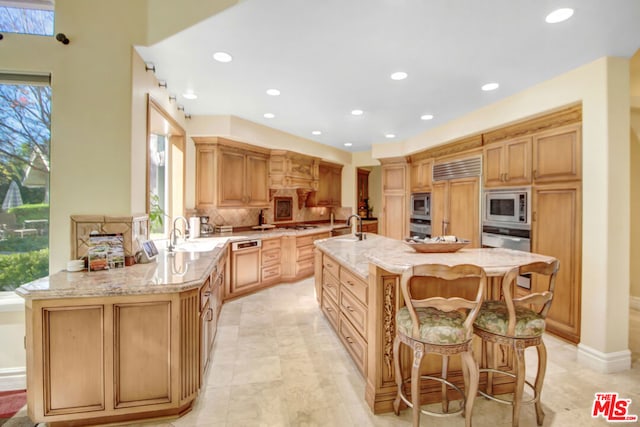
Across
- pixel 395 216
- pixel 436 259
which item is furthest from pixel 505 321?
pixel 395 216

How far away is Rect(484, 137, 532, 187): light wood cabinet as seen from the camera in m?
3.30

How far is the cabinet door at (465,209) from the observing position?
160 inches

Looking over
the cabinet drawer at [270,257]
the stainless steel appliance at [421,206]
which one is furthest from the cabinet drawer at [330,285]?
the stainless steel appliance at [421,206]

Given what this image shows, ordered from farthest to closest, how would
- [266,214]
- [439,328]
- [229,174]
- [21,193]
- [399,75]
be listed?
[266,214] < [229,174] < [399,75] < [21,193] < [439,328]

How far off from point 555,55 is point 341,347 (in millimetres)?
3187

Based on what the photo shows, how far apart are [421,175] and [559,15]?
3527mm

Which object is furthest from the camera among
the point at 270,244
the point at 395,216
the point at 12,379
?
the point at 395,216

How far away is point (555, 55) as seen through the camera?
97.7 inches

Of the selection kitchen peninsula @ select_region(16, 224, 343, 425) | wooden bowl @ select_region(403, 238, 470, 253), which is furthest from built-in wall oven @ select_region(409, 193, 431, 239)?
kitchen peninsula @ select_region(16, 224, 343, 425)

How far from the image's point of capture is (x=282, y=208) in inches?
230

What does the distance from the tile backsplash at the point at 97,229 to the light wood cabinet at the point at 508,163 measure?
3.92 meters

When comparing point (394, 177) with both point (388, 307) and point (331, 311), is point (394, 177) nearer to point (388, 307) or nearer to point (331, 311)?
point (331, 311)

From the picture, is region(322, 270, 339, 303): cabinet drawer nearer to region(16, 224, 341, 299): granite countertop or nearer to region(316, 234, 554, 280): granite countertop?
region(316, 234, 554, 280): granite countertop

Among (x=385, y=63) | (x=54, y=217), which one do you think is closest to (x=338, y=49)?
(x=385, y=63)
